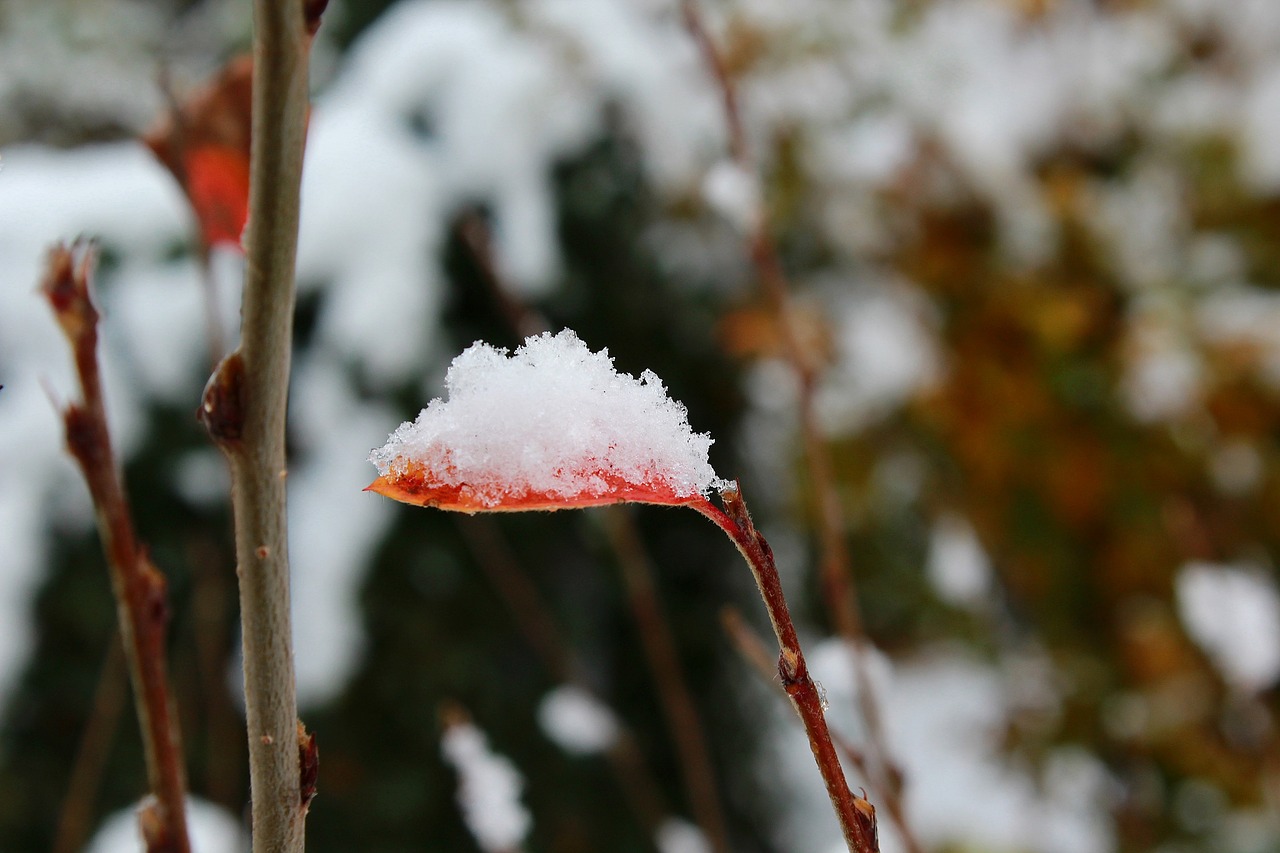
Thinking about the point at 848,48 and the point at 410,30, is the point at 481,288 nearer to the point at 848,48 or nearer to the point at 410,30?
the point at 410,30

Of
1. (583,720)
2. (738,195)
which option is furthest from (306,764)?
(583,720)

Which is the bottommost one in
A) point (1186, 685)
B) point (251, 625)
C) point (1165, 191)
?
point (251, 625)

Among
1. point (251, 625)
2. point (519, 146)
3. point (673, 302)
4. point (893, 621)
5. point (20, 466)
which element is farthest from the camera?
point (893, 621)

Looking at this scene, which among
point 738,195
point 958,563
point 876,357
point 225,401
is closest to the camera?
point 225,401

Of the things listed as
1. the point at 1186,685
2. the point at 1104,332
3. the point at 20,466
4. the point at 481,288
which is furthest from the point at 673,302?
the point at 1186,685

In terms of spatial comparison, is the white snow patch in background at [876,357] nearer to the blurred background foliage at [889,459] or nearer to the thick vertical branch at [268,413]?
→ the blurred background foliage at [889,459]

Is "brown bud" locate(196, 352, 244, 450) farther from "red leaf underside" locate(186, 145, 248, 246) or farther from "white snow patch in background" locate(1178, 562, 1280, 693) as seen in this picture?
"white snow patch in background" locate(1178, 562, 1280, 693)

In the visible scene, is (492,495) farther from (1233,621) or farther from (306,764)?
(1233,621)
